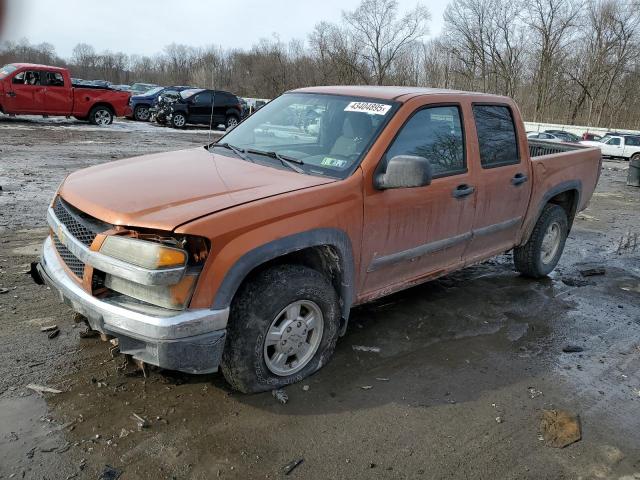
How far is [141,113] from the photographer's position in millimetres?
25484

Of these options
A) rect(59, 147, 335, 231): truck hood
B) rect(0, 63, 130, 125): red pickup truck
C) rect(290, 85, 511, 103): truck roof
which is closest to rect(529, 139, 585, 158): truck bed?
rect(290, 85, 511, 103): truck roof

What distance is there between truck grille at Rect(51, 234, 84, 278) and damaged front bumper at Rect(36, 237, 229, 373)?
189 mm

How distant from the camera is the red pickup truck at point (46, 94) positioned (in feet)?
57.7

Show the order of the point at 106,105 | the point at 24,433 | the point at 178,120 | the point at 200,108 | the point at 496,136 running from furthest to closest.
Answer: the point at 200,108 < the point at 178,120 < the point at 106,105 < the point at 496,136 < the point at 24,433

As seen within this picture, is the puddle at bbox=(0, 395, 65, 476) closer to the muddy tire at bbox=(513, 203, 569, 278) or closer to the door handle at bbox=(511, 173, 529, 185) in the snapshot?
the door handle at bbox=(511, 173, 529, 185)

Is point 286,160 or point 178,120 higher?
point 178,120

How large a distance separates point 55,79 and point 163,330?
61.7ft

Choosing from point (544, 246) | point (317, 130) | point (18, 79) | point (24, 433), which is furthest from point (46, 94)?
point (24, 433)

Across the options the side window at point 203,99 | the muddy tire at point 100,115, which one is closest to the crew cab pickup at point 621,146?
the side window at point 203,99

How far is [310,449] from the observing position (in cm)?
283

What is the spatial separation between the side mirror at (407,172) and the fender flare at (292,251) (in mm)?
473

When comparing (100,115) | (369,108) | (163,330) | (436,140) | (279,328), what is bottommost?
(279,328)

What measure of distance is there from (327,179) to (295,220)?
45 cm

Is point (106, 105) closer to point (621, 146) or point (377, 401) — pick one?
point (377, 401)
